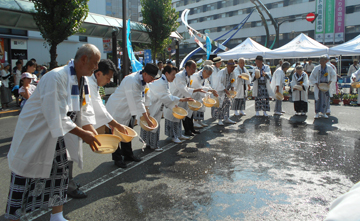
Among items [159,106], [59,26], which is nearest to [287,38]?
[59,26]

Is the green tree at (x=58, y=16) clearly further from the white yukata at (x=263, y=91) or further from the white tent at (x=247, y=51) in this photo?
the white tent at (x=247, y=51)

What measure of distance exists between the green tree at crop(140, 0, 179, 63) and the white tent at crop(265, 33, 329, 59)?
6741 mm

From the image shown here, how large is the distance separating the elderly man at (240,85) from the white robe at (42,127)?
24.2ft

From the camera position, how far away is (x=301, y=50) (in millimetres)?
13977

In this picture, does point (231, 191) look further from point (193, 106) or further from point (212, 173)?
point (193, 106)

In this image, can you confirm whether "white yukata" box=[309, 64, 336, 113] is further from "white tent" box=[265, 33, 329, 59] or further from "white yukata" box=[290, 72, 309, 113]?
"white tent" box=[265, 33, 329, 59]

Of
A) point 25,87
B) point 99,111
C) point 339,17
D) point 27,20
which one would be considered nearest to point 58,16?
point 27,20

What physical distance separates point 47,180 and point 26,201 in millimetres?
247

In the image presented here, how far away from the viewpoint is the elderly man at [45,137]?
2.39m

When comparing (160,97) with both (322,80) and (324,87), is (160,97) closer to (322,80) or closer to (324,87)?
(324,87)

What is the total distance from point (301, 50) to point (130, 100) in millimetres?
12121

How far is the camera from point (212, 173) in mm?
4258

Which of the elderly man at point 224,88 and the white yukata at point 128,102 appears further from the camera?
the elderly man at point 224,88

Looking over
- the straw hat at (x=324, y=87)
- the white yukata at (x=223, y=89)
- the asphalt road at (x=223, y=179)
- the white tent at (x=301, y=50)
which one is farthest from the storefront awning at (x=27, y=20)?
the straw hat at (x=324, y=87)
